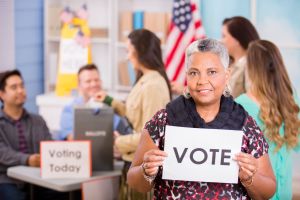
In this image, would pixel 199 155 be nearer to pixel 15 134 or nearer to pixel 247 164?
pixel 247 164

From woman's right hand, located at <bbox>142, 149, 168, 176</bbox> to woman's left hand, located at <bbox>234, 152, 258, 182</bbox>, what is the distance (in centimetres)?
27

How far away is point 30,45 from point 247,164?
5004 millimetres

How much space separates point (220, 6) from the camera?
20.1 ft

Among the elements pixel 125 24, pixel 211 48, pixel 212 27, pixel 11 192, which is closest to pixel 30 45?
pixel 125 24

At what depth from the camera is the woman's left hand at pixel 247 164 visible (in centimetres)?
240

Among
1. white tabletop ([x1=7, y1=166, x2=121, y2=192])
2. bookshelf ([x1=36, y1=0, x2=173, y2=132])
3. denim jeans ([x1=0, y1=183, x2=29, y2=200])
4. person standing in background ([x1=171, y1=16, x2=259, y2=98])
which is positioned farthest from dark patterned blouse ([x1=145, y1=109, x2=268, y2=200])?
bookshelf ([x1=36, y1=0, x2=173, y2=132])

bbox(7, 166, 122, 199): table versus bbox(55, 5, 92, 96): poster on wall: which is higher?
bbox(55, 5, 92, 96): poster on wall

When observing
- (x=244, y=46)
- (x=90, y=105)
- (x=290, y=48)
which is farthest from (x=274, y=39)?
(x=90, y=105)

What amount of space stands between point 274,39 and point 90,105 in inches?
75.7

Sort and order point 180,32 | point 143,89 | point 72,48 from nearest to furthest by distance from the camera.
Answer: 1. point 143,89
2. point 180,32
3. point 72,48

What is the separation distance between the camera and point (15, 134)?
16.2 ft

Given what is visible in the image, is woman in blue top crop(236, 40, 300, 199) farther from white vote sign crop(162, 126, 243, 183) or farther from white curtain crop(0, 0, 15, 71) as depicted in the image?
white curtain crop(0, 0, 15, 71)

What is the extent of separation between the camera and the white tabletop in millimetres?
4258

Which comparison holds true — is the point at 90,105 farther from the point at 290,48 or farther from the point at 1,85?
the point at 290,48
